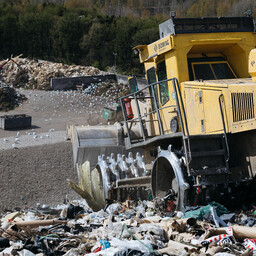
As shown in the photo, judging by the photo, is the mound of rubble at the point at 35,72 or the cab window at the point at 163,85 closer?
the cab window at the point at 163,85

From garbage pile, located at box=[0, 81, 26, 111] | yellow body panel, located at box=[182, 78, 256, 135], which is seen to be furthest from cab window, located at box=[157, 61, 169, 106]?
garbage pile, located at box=[0, 81, 26, 111]

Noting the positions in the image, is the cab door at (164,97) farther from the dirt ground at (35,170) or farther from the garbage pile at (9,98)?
the garbage pile at (9,98)

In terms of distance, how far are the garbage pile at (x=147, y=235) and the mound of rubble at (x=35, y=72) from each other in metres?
→ 27.4

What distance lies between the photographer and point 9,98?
28234 millimetres

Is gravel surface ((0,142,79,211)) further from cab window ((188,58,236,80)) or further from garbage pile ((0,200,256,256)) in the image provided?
cab window ((188,58,236,80))

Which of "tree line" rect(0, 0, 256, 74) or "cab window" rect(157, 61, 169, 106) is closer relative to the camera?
"cab window" rect(157, 61, 169, 106)

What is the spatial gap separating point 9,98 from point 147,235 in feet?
80.4

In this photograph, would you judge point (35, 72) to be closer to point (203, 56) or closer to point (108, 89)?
point (108, 89)

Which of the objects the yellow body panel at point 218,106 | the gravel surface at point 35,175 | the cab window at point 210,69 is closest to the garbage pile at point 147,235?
the yellow body panel at point 218,106

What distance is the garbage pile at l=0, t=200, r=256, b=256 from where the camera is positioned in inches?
180

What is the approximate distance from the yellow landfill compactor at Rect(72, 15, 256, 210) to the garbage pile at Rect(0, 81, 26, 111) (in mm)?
18916

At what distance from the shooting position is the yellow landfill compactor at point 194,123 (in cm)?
584

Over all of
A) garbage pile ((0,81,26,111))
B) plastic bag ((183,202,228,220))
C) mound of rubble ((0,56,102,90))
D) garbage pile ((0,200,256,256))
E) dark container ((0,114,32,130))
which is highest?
mound of rubble ((0,56,102,90))

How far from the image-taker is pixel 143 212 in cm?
680
